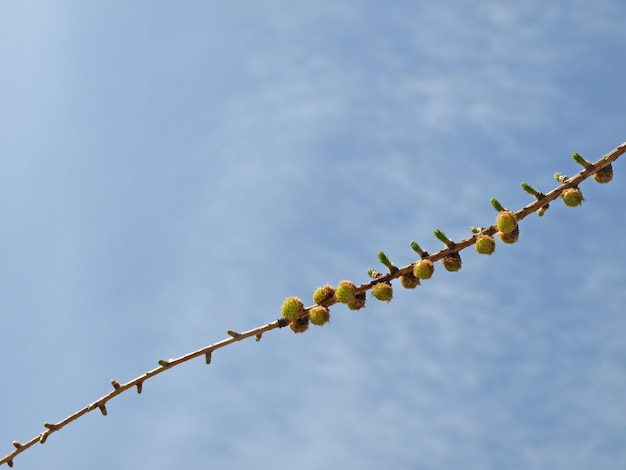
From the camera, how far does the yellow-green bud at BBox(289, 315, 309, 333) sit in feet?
52.3

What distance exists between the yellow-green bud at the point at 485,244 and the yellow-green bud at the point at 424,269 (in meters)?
0.93

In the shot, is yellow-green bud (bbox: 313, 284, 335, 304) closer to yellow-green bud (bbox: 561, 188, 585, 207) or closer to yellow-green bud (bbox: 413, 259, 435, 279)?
yellow-green bud (bbox: 413, 259, 435, 279)

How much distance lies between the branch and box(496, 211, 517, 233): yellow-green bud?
0.03 metres

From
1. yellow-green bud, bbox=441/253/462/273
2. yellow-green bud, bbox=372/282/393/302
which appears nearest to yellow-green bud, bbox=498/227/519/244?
yellow-green bud, bbox=441/253/462/273

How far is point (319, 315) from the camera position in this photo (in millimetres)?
15719

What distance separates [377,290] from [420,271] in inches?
33.7

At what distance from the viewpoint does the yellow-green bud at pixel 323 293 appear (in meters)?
15.9

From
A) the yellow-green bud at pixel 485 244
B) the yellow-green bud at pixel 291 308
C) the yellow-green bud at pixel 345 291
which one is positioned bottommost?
the yellow-green bud at pixel 485 244

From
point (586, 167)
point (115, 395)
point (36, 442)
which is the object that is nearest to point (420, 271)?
point (586, 167)

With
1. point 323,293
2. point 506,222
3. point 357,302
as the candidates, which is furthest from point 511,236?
point 323,293

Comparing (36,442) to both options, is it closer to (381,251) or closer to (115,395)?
(115,395)

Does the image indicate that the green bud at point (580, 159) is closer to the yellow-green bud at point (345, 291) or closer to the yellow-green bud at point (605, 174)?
the yellow-green bud at point (605, 174)

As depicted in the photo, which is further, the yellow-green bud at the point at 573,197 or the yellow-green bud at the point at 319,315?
the yellow-green bud at the point at 573,197

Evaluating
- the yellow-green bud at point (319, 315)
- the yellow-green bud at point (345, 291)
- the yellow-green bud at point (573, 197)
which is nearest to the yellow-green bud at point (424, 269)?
the yellow-green bud at point (345, 291)
